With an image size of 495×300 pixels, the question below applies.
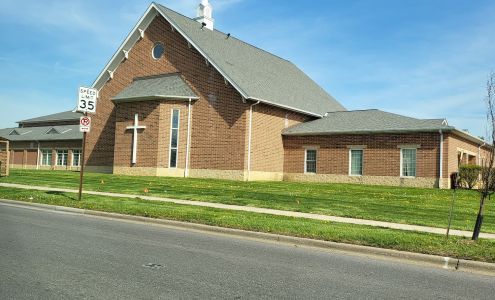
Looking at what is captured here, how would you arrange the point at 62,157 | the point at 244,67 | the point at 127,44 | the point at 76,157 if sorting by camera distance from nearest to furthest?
the point at 244,67, the point at 127,44, the point at 76,157, the point at 62,157

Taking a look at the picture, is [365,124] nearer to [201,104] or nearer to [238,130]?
[238,130]

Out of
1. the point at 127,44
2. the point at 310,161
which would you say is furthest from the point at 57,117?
the point at 310,161

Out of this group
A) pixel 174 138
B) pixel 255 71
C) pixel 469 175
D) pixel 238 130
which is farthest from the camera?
pixel 255 71

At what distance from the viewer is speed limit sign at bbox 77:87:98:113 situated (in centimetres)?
1527

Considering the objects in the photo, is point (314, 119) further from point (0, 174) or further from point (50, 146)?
point (50, 146)

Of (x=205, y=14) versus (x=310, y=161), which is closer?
(x=310, y=161)

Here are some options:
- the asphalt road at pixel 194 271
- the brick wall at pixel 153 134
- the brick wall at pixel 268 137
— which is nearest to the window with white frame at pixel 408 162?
the brick wall at pixel 268 137

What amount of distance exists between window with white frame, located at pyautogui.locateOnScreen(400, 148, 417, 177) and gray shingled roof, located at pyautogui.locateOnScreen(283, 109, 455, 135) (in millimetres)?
1279

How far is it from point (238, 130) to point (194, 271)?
21.2 metres

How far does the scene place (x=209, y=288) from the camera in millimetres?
6000

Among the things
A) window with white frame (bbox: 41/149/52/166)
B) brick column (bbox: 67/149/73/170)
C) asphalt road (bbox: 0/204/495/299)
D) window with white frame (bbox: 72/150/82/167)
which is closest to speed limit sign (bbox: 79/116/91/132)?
asphalt road (bbox: 0/204/495/299)

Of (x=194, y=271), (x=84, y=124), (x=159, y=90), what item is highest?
(x=159, y=90)

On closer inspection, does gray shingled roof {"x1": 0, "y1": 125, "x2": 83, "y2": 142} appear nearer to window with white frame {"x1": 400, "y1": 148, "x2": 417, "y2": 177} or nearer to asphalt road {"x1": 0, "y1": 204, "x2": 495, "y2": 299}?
window with white frame {"x1": 400, "y1": 148, "x2": 417, "y2": 177}

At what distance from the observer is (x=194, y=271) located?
6902mm
